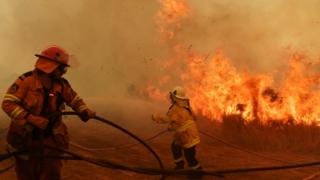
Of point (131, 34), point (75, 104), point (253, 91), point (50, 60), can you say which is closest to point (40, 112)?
point (75, 104)

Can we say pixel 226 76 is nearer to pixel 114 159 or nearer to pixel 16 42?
pixel 114 159

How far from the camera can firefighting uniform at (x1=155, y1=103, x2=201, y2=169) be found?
7.64 meters

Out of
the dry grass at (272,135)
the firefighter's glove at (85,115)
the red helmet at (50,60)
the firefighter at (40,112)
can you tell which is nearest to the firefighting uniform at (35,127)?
the firefighter at (40,112)

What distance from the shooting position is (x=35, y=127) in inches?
193

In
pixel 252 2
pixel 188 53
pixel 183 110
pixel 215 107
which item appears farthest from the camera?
pixel 188 53

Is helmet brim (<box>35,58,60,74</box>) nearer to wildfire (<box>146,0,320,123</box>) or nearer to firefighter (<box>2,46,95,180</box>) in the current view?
firefighter (<box>2,46,95,180</box>)

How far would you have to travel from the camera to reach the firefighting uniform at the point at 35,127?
483cm

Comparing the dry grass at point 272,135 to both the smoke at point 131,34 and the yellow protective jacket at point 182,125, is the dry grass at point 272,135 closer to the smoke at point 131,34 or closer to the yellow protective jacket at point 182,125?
the smoke at point 131,34

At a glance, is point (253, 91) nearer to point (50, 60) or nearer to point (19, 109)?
point (50, 60)

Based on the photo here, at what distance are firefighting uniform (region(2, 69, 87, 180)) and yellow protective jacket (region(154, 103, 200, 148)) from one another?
2.93m

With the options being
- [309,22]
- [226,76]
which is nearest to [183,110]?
[226,76]

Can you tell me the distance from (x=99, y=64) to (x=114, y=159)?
19805mm

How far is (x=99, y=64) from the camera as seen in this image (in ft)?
92.5

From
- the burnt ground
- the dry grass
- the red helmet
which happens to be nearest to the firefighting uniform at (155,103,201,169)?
the burnt ground
